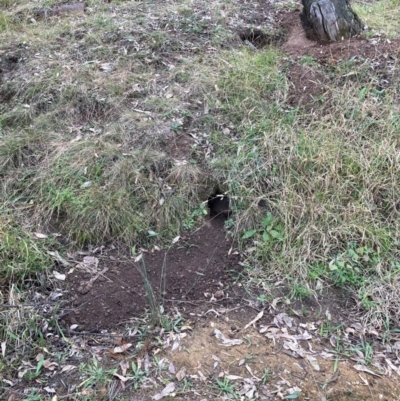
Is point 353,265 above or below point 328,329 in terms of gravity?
above

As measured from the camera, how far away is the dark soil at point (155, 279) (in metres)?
2.90

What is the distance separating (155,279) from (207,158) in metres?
1.26

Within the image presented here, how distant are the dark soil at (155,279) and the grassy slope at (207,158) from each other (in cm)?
17

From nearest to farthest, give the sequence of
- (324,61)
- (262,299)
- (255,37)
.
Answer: (262,299) → (324,61) → (255,37)

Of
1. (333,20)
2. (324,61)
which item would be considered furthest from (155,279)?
(333,20)

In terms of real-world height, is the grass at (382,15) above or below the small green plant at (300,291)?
above

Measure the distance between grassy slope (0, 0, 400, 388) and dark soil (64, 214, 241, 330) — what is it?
0.56 feet

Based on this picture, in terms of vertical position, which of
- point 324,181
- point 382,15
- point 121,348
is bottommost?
point 121,348

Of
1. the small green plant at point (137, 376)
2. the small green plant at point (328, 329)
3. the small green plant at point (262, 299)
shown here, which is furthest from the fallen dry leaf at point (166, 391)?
the small green plant at point (328, 329)

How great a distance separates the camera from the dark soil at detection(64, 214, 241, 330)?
2.90 metres

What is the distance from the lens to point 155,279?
3.12 m

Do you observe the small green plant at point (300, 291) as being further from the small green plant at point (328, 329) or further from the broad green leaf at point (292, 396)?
the broad green leaf at point (292, 396)

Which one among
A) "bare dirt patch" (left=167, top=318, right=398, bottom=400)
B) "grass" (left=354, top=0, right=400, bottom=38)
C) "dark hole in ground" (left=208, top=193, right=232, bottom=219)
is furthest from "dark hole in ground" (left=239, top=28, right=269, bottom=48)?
"bare dirt patch" (left=167, top=318, right=398, bottom=400)

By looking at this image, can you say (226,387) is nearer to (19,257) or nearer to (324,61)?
(19,257)
